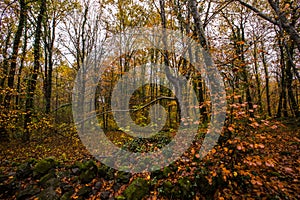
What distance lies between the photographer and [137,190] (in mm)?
3602

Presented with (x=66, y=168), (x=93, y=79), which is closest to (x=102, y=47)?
(x=93, y=79)

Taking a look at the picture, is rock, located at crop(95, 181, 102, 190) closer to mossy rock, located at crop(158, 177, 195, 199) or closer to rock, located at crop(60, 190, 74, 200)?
rock, located at crop(60, 190, 74, 200)

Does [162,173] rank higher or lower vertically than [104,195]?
higher

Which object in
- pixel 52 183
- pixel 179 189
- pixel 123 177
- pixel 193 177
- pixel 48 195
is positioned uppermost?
pixel 193 177

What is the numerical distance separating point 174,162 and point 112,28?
13464mm

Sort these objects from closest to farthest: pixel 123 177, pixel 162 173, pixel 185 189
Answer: pixel 185 189 → pixel 162 173 → pixel 123 177

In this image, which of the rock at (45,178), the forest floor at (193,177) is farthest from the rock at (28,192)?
the rock at (45,178)

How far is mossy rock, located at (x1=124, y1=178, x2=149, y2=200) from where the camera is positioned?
11.5 ft

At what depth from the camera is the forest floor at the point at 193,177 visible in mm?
3168

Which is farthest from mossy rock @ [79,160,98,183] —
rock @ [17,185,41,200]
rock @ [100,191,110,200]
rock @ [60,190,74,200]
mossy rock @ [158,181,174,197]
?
mossy rock @ [158,181,174,197]

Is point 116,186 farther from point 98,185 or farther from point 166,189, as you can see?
point 166,189

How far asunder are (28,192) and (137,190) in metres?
3.18

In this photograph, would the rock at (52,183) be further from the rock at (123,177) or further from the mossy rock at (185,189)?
the mossy rock at (185,189)

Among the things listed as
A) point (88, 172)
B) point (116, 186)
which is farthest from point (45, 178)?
point (116, 186)
